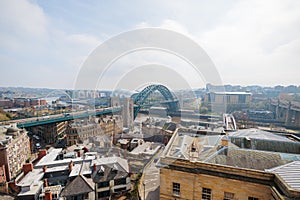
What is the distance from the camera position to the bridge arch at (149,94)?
19.0 meters

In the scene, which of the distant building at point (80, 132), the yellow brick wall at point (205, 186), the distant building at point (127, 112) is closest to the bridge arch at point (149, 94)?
the distant building at point (80, 132)

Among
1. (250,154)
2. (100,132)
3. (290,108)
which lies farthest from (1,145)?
(290,108)

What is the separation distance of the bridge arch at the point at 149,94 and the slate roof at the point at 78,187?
1148cm

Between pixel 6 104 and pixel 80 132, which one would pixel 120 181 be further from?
pixel 6 104

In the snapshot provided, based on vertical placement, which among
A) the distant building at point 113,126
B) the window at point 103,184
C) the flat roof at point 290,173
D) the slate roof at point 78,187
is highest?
the flat roof at point 290,173

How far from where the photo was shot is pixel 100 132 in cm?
1508

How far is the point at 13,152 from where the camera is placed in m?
10.9

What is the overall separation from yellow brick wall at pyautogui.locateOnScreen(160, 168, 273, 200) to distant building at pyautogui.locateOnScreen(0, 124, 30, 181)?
1114 cm

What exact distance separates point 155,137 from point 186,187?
9.93m

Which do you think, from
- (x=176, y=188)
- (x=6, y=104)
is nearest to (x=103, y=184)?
(x=176, y=188)

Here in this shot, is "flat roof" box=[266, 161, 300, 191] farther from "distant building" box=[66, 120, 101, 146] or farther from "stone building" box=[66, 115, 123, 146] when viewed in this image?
"distant building" box=[66, 120, 101, 146]

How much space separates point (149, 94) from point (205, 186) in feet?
53.7

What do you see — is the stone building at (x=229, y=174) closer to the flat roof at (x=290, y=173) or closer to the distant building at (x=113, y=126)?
the flat roof at (x=290, y=173)

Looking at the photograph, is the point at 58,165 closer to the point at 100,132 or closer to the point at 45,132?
the point at 100,132
